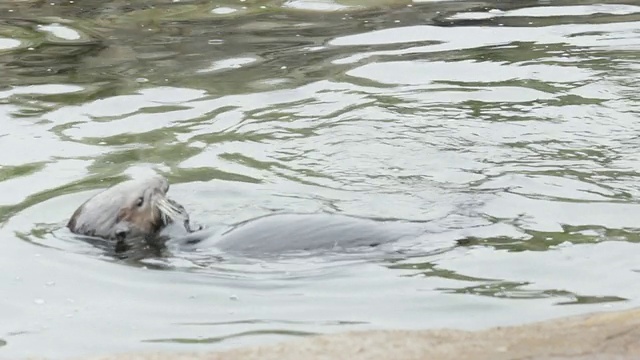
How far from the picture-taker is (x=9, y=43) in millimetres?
10266

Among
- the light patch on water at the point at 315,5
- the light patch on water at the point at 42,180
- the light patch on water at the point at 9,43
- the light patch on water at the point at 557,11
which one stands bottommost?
the light patch on water at the point at 42,180

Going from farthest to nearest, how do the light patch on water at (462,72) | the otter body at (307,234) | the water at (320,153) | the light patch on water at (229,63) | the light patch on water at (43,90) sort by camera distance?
the light patch on water at (229,63)
the light patch on water at (43,90)
the light patch on water at (462,72)
the otter body at (307,234)
the water at (320,153)

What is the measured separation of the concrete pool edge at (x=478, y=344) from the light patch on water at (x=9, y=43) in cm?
642

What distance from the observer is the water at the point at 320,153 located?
4824 millimetres

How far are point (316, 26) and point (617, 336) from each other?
22.9 ft

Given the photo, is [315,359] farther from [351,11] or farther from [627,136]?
[351,11]

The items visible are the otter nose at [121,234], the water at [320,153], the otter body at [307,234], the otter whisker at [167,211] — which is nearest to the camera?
the water at [320,153]

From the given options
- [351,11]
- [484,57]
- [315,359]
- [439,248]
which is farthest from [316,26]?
[315,359]

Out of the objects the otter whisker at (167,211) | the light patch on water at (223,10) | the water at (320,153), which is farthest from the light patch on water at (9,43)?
the otter whisker at (167,211)

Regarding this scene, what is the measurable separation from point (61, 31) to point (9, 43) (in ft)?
1.83

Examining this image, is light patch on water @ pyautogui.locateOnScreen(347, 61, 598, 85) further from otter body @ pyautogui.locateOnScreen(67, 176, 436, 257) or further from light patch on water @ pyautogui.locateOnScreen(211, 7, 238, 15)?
otter body @ pyautogui.locateOnScreen(67, 176, 436, 257)

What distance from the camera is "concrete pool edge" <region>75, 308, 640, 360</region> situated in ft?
12.7

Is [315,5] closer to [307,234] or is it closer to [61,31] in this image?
[61,31]

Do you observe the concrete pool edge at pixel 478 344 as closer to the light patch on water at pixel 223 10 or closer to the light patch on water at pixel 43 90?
the light patch on water at pixel 43 90
